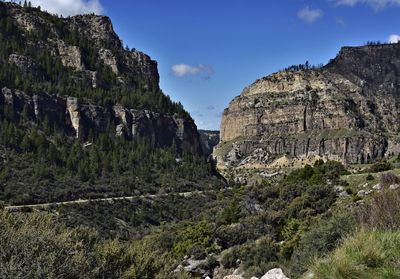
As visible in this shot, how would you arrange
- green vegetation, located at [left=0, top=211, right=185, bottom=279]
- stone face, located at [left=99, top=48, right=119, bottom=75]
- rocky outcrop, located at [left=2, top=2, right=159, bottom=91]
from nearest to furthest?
1. green vegetation, located at [left=0, top=211, right=185, bottom=279]
2. rocky outcrop, located at [left=2, top=2, right=159, bottom=91]
3. stone face, located at [left=99, top=48, right=119, bottom=75]

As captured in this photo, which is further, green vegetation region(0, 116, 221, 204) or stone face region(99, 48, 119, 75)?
stone face region(99, 48, 119, 75)

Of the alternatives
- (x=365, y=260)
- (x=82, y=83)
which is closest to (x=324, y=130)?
(x=82, y=83)

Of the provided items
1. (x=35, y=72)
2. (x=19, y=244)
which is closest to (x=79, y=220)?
(x=19, y=244)

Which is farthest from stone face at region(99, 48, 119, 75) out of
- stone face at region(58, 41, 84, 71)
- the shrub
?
the shrub

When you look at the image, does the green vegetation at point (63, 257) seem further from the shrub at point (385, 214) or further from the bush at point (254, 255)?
the bush at point (254, 255)

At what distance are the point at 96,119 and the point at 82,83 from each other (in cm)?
1083

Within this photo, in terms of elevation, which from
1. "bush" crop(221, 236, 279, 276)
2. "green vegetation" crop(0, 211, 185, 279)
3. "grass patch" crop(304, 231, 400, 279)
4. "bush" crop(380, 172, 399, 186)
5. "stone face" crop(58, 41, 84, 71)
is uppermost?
"stone face" crop(58, 41, 84, 71)

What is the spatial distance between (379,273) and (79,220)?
4757cm

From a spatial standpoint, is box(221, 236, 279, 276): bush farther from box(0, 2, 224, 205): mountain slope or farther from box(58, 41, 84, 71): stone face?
box(58, 41, 84, 71): stone face

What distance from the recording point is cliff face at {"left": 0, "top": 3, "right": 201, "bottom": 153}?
9575 cm

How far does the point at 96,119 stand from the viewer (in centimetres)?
10262

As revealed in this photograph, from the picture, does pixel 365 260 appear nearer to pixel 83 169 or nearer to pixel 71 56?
pixel 83 169

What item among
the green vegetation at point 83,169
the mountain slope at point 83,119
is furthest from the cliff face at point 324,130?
the green vegetation at point 83,169

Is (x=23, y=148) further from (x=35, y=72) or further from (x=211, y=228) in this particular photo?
(x=211, y=228)
